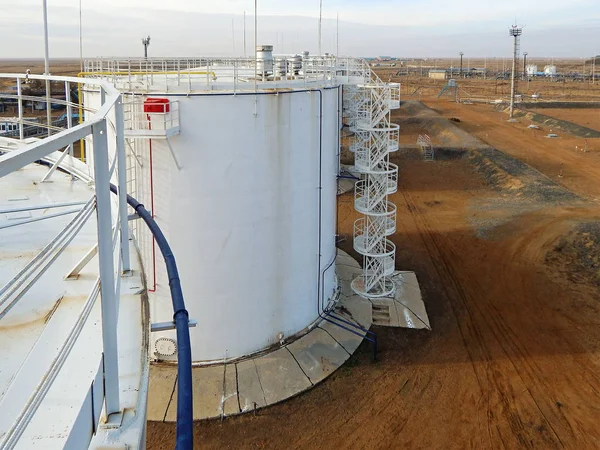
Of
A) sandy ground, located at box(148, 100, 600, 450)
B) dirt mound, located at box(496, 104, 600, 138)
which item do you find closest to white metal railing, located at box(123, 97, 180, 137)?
sandy ground, located at box(148, 100, 600, 450)

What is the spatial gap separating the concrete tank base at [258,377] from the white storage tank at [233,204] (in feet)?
1.54

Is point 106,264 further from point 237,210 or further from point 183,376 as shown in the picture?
point 237,210

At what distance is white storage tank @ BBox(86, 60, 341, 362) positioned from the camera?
1297 centimetres

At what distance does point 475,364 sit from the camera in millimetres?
15164

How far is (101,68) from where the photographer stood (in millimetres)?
14305

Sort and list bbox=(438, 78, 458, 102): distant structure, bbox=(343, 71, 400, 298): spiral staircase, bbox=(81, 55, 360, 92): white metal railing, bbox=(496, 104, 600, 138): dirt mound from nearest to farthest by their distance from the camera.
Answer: bbox=(81, 55, 360, 92): white metal railing → bbox=(343, 71, 400, 298): spiral staircase → bbox=(496, 104, 600, 138): dirt mound → bbox=(438, 78, 458, 102): distant structure

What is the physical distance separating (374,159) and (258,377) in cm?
841

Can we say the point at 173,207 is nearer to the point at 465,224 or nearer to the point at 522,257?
the point at 522,257

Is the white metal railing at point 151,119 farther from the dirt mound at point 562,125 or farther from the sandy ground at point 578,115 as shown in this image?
the sandy ground at point 578,115

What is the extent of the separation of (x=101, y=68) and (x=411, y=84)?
11125cm

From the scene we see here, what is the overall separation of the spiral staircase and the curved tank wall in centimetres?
246

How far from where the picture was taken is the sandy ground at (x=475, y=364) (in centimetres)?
1233

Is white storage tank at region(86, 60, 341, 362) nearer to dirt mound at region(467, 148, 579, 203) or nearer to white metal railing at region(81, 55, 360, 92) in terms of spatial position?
white metal railing at region(81, 55, 360, 92)

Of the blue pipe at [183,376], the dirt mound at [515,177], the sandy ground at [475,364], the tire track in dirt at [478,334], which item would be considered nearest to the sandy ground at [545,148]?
the dirt mound at [515,177]
